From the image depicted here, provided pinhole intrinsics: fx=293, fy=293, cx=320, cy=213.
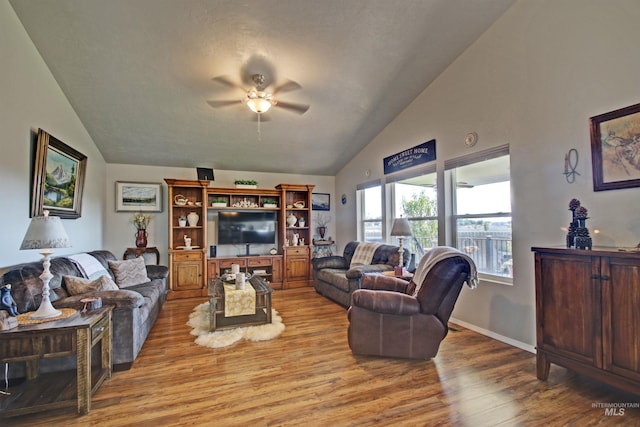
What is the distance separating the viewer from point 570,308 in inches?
86.7

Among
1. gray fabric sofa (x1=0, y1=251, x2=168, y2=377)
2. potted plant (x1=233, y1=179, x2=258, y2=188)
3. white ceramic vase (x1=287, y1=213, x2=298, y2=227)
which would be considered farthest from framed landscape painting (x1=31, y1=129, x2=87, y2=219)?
white ceramic vase (x1=287, y1=213, x2=298, y2=227)

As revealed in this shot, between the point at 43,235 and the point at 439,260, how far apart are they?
10.3 ft

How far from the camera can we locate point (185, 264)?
5199 mm

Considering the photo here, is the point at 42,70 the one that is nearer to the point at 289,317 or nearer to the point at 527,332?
the point at 289,317

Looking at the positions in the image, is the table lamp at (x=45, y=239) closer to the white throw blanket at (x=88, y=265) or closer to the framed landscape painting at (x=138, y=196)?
the white throw blanket at (x=88, y=265)

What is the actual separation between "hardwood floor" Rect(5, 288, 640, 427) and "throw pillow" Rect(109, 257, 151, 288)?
3.84 ft

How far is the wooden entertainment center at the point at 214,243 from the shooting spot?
205 inches

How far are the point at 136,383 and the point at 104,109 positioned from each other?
363 centimetres

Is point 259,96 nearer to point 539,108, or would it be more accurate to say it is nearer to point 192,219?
point 539,108

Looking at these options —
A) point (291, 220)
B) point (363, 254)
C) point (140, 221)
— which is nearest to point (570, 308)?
point (363, 254)

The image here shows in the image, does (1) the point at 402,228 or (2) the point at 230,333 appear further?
(1) the point at 402,228

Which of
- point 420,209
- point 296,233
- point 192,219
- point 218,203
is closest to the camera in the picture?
point 420,209

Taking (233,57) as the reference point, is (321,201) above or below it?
below

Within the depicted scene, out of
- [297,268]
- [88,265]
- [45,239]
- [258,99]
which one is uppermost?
[258,99]
